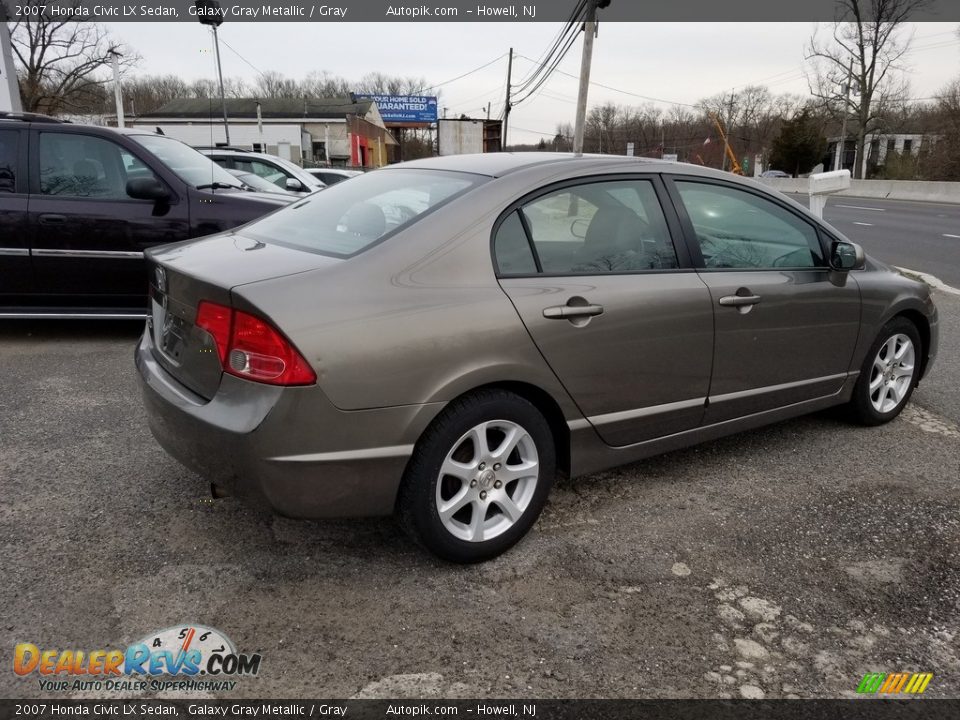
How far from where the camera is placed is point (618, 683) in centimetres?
218

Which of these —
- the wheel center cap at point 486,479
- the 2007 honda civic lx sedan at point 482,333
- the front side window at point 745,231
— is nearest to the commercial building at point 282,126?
the front side window at point 745,231

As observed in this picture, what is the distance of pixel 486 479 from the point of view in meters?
2.74

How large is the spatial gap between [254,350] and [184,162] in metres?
4.54

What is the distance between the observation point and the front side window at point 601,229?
2982mm

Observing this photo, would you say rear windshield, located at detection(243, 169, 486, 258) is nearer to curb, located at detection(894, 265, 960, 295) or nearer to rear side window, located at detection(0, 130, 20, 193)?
rear side window, located at detection(0, 130, 20, 193)

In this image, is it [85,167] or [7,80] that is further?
[7,80]

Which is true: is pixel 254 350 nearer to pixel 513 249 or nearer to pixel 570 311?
pixel 513 249

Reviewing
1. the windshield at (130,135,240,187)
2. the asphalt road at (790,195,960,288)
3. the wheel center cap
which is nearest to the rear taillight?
the wheel center cap

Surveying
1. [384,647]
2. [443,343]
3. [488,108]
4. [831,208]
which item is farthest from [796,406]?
[488,108]

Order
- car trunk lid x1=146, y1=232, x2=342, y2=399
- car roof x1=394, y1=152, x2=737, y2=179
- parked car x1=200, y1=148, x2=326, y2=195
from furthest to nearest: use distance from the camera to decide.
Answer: parked car x1=200, y1=148, x2=326, y2=195 → car roof x1=394, y1=152, x2=737, y2=179 → car trunk lid x1=146, y1=232, x2=342, y2=399

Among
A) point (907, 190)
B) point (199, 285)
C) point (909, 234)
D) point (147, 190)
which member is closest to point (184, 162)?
point (147, 190)

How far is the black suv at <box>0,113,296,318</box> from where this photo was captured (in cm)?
557

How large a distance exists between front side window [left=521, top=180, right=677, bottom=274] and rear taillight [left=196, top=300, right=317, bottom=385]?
111 centimetres

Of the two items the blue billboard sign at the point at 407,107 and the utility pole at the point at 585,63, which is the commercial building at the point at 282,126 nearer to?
the blue billboard sign at the point at 407,107
